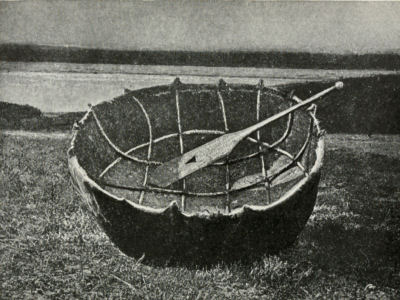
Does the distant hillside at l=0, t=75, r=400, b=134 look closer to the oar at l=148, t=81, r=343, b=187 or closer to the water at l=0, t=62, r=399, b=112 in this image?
the water at l=0, t=62, r=399, b=112

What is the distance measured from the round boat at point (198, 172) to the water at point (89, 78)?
4.51 feet

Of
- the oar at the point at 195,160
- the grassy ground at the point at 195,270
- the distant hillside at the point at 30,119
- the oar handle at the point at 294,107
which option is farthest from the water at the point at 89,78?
the oar handle at the point at 294,107

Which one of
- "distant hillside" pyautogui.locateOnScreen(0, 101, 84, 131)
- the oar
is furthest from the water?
the oar

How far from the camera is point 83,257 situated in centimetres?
269

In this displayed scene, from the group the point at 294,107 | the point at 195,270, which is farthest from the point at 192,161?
the point at 195,270

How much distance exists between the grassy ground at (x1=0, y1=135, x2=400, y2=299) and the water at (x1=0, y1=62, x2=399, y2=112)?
4.42 feet

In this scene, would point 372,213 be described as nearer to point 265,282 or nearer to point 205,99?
point 265,282

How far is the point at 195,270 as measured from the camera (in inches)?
95.9

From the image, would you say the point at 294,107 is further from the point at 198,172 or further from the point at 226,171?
the point at 198,172

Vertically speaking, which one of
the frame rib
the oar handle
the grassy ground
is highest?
the oar handle

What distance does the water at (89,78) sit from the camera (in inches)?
192

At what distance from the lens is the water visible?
488 cm

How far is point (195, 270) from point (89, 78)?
10.8 ft

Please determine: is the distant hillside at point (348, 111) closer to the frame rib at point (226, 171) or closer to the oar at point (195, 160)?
the frame rib at point (226, 171)
